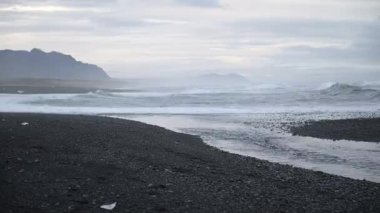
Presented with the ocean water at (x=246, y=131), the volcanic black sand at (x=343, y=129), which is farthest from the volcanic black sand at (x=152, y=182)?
the volcanic black sand at (x=343, y=129)

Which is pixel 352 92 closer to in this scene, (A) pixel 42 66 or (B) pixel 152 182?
(B) pixel 152 182

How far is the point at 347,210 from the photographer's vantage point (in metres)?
7.53

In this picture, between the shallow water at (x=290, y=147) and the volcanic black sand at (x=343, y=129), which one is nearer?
the shallow water at (x=290, y=147)

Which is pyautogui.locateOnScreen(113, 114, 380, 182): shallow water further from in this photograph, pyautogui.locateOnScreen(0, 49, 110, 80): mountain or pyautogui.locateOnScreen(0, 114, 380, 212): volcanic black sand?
pyautogui.locateOnScreen(0, 49, 110, 80): mountain

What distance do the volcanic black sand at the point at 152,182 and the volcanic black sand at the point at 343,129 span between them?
24.4 ft

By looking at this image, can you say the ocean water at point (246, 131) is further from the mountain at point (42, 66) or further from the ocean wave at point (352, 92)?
the mountain at point (42, 66)

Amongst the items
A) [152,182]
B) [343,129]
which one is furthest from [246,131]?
[152,182]

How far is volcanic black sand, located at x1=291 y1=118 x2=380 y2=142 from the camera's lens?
18141 mm

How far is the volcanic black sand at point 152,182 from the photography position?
718cm

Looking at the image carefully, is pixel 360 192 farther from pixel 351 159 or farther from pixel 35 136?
pixel 35 136

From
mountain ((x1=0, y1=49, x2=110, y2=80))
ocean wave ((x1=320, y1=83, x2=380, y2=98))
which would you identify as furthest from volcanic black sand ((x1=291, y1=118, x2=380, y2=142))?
mountain ((x1=0, y1=49, x2=110, y2=80))

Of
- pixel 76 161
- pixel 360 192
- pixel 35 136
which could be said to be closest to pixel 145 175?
pixel 76 161

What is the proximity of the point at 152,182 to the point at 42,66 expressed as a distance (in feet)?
363

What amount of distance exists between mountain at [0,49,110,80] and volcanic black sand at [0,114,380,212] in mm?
94523
